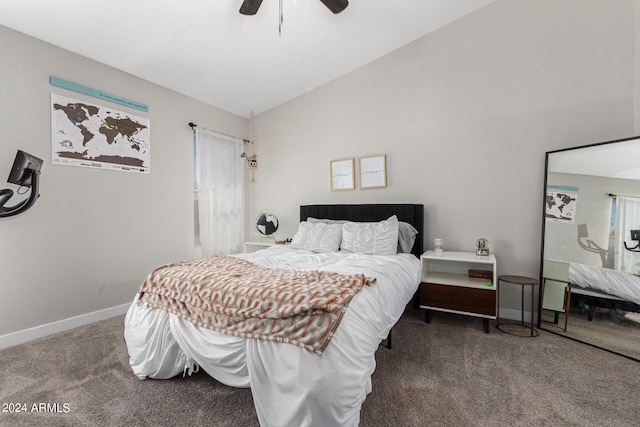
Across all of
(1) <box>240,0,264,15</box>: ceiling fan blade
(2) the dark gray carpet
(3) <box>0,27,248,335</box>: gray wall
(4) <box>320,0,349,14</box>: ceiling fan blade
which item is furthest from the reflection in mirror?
(3) <box>0,27,248,335</box>: gray wall

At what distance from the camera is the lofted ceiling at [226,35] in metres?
2.31

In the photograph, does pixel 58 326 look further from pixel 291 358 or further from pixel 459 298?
pixel 459 298

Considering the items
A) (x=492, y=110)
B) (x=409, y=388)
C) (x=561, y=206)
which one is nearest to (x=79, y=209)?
(x=409, y=388)

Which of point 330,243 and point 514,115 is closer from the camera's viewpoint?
point 514,115

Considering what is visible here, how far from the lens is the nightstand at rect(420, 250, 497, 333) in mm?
2529

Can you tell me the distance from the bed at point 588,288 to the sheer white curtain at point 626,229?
0.07m

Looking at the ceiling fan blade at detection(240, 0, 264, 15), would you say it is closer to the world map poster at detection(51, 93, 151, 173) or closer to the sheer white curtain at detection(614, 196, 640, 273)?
the world map poster at detection(51, 93, 151, 173)

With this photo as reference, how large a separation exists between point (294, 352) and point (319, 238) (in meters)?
1.95

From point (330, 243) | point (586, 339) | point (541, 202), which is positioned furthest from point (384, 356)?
point (541, 202)

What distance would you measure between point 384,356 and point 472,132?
2392 mm

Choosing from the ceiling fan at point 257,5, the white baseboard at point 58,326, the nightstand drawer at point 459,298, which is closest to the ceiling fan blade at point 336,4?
the ceiling fan at point 257,5

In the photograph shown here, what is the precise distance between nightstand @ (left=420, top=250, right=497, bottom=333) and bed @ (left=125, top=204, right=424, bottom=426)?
1.16 ft

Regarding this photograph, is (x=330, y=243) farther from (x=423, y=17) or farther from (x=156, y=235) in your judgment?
(x=423, y=17)

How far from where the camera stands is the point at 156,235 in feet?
11.0
